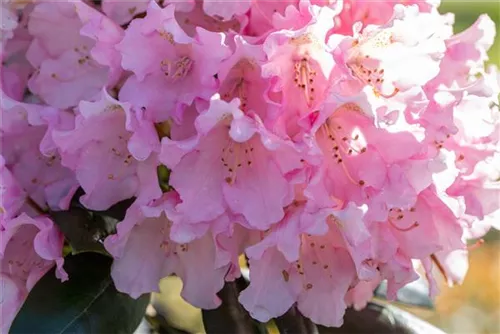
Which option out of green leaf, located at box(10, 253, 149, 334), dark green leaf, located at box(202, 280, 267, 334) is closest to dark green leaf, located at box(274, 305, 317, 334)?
dark green leaf, located at box(202, 280, 267, 334)

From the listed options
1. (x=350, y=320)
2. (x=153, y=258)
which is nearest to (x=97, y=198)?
(x=153, y=258)

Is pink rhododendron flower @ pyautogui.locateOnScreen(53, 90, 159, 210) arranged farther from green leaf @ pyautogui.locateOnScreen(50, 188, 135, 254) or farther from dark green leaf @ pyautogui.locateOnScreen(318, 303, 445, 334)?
dark green leaf @ pyautogui.locateOnScreen(318, 303, 445, 334)

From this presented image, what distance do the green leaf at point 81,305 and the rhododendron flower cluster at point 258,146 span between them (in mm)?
30

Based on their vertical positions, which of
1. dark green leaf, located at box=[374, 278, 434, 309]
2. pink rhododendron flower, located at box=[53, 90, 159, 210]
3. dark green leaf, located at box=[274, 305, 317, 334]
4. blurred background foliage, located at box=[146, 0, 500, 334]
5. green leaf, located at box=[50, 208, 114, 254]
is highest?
pink rhododendron flower, located at box=[53, 90, 159, 210]

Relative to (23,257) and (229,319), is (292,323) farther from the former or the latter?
(23,257)

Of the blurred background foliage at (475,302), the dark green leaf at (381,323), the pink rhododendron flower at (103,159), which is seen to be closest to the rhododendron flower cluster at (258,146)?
the pink rhododendron flower at (103,159)

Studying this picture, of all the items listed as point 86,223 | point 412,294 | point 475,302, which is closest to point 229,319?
point 86,223

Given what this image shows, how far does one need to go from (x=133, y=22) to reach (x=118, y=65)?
4 cm

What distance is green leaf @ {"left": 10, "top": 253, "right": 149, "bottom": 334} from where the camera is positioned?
0.73 metres

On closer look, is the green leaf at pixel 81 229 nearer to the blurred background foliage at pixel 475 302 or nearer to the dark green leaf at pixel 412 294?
the dark green leaf at pixel 412 294

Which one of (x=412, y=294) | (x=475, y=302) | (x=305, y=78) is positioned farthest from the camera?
(x=475, y=302)

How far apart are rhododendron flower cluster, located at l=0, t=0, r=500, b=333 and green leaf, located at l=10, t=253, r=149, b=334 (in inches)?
1.2

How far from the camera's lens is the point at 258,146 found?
2.38 ft

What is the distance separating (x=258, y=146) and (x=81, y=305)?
0.71ft
